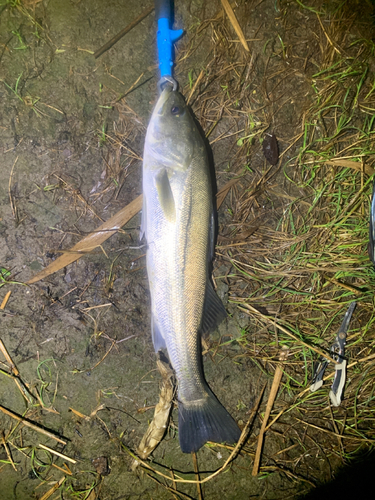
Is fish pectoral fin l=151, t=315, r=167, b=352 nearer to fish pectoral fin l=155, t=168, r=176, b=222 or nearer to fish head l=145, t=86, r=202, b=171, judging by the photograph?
fish pectoral fin l=155, t=168, r=176, b=222

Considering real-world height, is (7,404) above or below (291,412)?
above

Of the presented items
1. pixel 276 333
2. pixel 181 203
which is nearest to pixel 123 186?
pixel 181 203

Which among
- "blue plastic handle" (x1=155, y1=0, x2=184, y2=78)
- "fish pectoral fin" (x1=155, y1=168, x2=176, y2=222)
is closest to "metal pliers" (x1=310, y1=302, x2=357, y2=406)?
"fish pectoral fin" (x1=155, y1=168, x2=176, y2=222)

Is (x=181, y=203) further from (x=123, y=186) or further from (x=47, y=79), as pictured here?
(x=47, y=79)

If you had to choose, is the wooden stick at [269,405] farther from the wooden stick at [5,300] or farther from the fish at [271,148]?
the wooden stick at [5,300]

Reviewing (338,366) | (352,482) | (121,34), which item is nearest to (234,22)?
(121,34)

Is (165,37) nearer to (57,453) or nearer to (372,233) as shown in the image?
(372,233)
